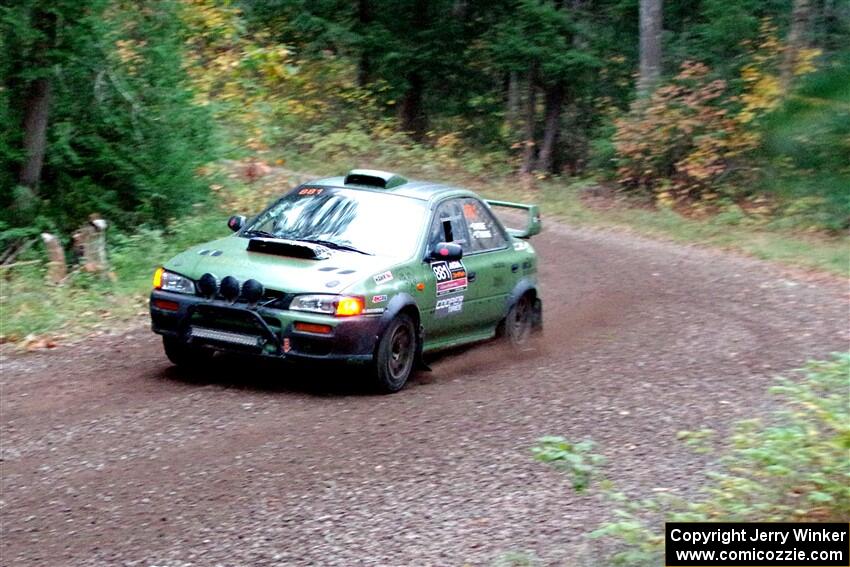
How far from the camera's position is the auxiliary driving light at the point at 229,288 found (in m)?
8.80

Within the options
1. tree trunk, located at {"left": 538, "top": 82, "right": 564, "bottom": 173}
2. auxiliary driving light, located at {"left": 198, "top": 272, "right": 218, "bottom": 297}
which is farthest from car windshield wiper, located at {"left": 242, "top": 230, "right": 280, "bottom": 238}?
tree trunk, located at {"left": 538, "top": 82, "right": 564, "bottom": 173}

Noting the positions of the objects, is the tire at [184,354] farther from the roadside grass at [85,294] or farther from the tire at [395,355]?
the roadside grass at [85,294]

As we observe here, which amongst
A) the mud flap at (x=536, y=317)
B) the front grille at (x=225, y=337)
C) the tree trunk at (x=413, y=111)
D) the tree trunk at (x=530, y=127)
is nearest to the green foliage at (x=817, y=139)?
the front grille at (x=225, y=337)

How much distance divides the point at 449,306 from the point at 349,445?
9.07 feet

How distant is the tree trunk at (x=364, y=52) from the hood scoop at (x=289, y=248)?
2433cm

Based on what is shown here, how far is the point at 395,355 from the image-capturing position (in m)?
9.34

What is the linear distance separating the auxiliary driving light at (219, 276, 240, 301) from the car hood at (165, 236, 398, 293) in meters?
0.06

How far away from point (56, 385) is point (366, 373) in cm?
269

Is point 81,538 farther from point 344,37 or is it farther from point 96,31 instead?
point 344,37

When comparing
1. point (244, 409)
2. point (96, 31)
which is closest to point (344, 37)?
point (96, 31)

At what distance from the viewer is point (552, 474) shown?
6984 mm

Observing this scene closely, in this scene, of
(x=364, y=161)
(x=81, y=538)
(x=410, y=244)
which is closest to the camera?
(x=81, y=538)

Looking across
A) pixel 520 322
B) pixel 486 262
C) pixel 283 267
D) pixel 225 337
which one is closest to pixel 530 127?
pixel 520 322

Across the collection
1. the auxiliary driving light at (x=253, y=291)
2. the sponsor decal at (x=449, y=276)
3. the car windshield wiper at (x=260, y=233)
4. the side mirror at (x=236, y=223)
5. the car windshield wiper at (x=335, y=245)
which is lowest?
the sponsor decal at (x=449, y=276)
